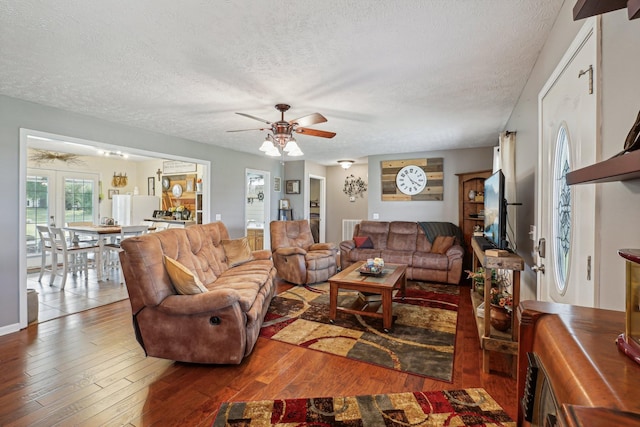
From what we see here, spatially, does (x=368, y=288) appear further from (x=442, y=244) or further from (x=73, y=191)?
(x=73, y=191)

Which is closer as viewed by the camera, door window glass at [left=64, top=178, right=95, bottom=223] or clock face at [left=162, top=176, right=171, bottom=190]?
door window glass at [left=64, top=178, right=95, bottom=223]

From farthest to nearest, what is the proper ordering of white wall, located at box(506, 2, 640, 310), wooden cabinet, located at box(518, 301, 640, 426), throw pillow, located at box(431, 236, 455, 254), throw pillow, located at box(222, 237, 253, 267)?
1. throw pillow, located at box(431, 236, 455, 254)
2. throw pillow, located at box(222, 237, 253, 267)
3. white wall, located at box(506, 2, 640, 310)
4. wooden cabinet, located at box(518, 301, 640, 426)

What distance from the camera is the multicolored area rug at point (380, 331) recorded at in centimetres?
253

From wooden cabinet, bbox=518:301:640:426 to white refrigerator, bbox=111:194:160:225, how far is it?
7.79 m

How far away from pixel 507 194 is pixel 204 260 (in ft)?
11.2

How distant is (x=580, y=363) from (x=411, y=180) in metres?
5.88

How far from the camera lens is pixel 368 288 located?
322 cm

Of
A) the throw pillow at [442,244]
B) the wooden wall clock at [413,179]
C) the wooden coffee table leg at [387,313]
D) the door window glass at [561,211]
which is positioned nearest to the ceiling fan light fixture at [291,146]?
the wooden coffee table leg at [387,313]

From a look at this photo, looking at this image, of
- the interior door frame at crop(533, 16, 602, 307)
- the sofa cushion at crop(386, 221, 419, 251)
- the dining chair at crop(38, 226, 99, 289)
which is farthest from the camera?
the sofa cushion at crop(386, 221, 419, 251)

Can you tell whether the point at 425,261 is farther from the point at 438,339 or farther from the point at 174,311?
the point at 174,311

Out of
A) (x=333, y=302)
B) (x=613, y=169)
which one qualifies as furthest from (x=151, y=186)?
(x=613, y=169)

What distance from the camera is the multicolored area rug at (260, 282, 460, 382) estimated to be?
99.6 inches

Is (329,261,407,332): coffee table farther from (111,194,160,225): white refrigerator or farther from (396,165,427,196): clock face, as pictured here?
(111,194,160,225): white refrigerator

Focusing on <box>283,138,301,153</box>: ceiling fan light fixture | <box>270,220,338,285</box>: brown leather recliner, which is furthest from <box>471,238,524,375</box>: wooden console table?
<box>270,220,338,285</box>: brown leather recliner
